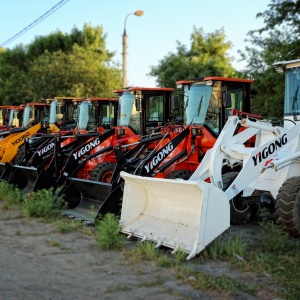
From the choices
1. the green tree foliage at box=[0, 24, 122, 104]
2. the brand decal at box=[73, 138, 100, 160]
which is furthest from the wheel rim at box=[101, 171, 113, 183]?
the green tree foliage at box=[0, 24, 122, 104]

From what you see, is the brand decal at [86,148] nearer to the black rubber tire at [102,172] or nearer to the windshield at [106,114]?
the black rubber tire at [102,172]

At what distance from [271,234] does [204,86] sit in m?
4.08

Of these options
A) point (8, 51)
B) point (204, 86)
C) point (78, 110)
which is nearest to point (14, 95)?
point (8, 51)

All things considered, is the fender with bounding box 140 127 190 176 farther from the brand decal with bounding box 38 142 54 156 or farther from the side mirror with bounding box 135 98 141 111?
the brand decal with bounding box 38 142 54 156

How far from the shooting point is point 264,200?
7.54 m

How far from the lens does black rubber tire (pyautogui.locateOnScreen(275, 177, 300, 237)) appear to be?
273 inches

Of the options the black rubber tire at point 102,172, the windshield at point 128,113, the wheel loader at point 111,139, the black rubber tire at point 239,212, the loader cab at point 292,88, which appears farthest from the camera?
the windshield at point 128,113

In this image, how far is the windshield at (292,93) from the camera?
836 cm

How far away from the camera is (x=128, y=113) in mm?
12289

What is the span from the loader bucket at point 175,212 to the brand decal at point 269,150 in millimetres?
1163

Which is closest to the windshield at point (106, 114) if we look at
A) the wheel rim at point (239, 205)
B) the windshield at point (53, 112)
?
the windshield at point (53, 112)

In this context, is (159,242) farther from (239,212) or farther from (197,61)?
(197,61)

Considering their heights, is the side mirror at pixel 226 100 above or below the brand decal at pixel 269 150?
above

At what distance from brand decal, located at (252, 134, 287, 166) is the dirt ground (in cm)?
120
